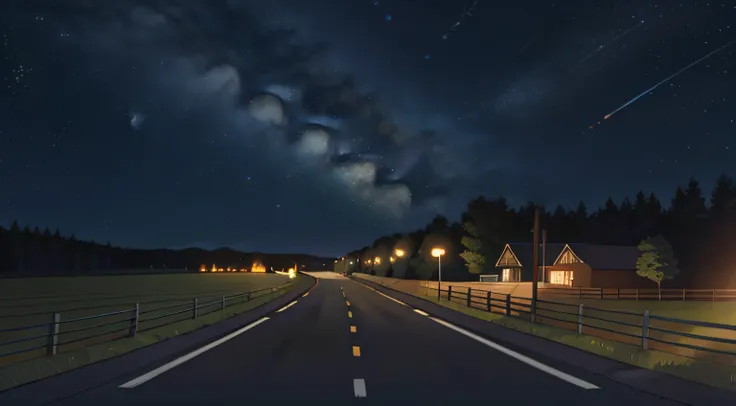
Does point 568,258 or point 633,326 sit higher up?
point 568,258

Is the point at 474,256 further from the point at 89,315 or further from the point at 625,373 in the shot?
the point at 625,373

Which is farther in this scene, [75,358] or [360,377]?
[75,358]

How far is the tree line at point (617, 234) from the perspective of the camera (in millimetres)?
98812

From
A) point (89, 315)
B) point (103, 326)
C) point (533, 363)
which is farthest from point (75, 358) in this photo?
point (89, 315)

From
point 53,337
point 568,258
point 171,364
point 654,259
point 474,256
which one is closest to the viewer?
point 53,337

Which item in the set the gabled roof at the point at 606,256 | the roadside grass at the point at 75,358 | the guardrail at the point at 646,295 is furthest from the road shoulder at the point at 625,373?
the gabled roof at the point at 606,256

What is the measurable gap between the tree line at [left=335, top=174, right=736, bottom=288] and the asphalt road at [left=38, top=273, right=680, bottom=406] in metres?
66.8

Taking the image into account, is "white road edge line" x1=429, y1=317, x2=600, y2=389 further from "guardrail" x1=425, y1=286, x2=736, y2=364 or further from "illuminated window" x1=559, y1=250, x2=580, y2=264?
"illuminated window" x1=559, y1=250, x2=580, y2=264

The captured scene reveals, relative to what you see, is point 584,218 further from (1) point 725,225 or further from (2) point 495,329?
(2) point 495,329

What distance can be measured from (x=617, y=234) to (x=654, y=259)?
77936 millimetres

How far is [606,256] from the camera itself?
7481 centimetres

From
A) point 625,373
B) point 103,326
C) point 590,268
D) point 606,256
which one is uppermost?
point 606,256

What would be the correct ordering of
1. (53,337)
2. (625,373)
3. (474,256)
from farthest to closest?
(474,256)
(53,337)
(625,373)

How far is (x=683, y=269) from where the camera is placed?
10438 cm
